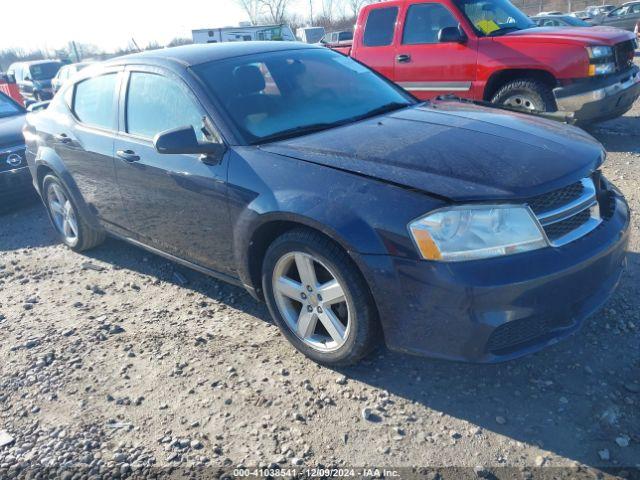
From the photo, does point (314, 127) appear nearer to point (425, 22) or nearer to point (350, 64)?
point (350, 64)

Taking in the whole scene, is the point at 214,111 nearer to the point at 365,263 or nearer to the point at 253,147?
the point at 253,147

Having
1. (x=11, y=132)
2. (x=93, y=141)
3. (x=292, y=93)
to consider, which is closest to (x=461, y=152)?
(x=292, y=93)

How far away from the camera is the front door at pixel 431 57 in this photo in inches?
270

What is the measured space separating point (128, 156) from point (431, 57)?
15.7 ft

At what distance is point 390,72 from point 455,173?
549cm

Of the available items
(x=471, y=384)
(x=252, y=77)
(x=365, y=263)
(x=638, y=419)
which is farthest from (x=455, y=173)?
(x=252, y=77)

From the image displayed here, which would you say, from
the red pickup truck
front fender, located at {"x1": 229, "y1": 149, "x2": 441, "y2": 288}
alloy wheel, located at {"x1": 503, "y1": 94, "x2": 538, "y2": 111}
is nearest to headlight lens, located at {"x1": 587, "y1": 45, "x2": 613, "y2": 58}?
the red pickup truck

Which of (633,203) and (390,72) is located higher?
(390,72)

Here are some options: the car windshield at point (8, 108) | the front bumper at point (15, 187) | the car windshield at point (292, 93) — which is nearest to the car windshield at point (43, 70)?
the car windshield at point (8, 108)

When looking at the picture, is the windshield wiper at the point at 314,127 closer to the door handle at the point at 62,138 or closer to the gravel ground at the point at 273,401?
the gravel ground at the point at 273,401

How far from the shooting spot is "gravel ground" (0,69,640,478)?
2352mm

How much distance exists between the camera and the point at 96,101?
4.20 meters

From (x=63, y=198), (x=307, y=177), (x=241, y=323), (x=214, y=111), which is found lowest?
(x=241, y=323)

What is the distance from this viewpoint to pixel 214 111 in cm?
317
